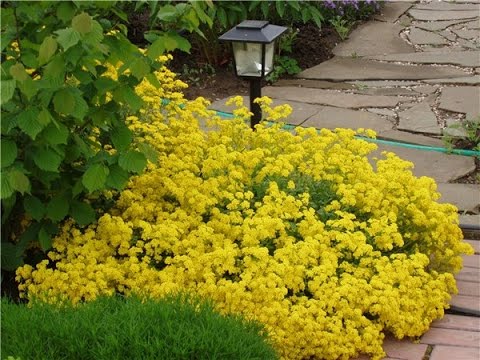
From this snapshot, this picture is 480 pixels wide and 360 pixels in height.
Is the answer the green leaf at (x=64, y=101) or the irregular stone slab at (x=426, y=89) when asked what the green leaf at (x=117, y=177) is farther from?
the irregular stone slab at (x=426, y=89)

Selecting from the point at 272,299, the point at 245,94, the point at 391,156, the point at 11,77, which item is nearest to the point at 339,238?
the point at 272,299

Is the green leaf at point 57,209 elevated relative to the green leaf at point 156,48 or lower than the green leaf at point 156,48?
lower

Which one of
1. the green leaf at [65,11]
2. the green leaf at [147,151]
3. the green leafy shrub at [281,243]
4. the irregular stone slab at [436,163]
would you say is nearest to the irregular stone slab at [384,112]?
the irregular stone slab at [436,163]

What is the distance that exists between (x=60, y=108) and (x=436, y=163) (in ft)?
8.83

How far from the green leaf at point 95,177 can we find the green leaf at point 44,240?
0.37m

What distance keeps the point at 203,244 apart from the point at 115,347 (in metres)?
0.86

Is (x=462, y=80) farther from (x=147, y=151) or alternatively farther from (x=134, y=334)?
(x=134, y=334)

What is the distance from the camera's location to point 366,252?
363 centimetres

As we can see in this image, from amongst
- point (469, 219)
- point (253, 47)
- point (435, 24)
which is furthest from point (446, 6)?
point (253, 47)

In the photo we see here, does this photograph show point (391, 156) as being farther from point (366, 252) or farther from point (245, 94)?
point (245, 94)

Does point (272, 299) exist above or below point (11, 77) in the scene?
below

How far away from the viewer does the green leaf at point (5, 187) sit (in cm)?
308

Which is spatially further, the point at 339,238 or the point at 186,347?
the point at 339,238

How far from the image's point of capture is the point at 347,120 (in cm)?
598
